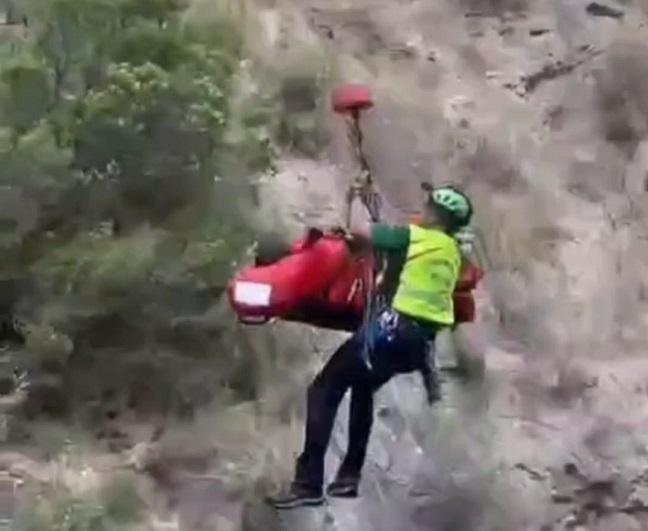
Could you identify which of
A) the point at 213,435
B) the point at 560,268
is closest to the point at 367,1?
the point at 560,268

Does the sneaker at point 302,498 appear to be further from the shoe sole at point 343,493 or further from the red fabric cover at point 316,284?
the red fabric cover at point 316,284

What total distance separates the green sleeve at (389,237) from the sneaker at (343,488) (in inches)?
55.3

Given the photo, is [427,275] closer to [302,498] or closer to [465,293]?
[465,293]

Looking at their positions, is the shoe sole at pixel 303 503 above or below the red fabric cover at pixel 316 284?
below

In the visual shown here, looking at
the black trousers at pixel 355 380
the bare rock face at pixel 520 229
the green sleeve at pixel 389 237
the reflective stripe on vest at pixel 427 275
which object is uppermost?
the green sleeve at pixel 389 237

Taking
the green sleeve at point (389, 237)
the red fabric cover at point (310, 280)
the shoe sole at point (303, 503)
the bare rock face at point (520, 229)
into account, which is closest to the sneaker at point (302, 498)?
the shoe sole at point (303, 503)

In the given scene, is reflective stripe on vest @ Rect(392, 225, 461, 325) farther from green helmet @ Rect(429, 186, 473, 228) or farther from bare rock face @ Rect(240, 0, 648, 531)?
bare rock face @ Rect(240, 0, 648, 531)

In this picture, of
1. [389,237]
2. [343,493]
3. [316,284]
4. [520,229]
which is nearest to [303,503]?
[343,493]

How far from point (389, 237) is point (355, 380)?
83 centimetres

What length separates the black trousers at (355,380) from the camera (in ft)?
28.3

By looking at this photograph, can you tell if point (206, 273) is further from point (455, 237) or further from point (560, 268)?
point (560, 268)

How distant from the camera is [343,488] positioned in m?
9.09

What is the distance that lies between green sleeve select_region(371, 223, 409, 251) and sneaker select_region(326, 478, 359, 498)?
1404mm

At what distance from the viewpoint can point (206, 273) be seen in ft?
34.0
